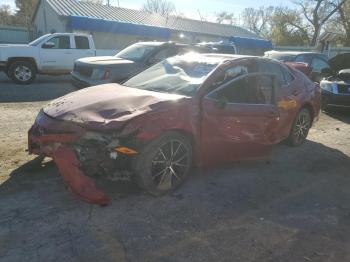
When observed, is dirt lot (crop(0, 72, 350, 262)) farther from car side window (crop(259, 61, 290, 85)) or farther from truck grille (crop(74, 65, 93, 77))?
truck grille (crop(74, 65, 93, 77))

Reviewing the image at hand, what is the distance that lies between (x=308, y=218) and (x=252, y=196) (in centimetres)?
71

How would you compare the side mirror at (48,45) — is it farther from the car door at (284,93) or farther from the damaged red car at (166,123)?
the car door at (284,93)

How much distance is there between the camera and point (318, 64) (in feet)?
49.9

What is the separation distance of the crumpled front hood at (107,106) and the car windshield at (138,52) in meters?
6.47

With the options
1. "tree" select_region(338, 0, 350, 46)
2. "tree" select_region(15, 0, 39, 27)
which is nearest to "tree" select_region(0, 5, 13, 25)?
"tree" select_region(15, 0, 39, 27)

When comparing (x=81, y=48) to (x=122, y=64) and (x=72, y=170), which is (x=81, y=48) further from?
(x=72, y=170)

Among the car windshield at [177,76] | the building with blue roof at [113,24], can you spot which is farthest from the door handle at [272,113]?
the building with blue roof at [113,24]

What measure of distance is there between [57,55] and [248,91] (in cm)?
1095

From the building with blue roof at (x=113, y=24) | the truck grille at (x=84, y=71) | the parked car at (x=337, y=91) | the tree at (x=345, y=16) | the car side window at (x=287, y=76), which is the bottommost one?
the parked car at (x=337, y=91)

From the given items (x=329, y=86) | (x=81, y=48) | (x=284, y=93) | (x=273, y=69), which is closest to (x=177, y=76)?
(x=273, y=69)

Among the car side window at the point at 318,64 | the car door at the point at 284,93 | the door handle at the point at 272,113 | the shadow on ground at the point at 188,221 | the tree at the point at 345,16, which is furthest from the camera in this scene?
the tree at the point at 345,16

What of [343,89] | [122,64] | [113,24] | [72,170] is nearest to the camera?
[72,170]

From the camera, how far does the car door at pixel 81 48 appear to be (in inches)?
600

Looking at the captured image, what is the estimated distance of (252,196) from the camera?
476 centimetres
